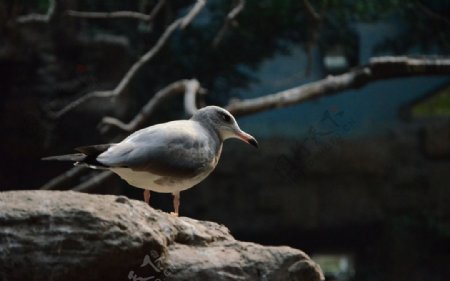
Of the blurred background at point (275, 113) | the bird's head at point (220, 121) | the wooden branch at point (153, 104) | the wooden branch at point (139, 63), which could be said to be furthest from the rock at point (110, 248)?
the blurred background at point (275, 113)

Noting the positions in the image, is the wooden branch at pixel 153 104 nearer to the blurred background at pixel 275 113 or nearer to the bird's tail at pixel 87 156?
the blurred background at pixel 275 113

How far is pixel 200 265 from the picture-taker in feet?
5.65

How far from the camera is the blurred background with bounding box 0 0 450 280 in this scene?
4.87 m

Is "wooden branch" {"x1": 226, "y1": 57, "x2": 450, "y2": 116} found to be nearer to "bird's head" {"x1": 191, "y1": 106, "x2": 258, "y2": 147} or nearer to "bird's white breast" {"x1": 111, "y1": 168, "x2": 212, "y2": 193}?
"bird's head" {"x1": 191, "y1": 106, "x2": 258, "y2": 147}

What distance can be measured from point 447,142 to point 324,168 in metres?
0.90

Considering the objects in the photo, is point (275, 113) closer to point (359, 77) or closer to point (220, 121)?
point (359, 77)

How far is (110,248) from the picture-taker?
161 cm

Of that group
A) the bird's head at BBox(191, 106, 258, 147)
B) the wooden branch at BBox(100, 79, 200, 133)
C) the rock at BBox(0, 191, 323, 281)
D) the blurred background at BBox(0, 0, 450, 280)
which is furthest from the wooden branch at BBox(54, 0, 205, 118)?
the rock at BBox(0, 191, 323, 281)

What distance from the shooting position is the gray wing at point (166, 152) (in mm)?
1727

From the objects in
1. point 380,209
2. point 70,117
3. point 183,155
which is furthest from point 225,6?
point 183,155

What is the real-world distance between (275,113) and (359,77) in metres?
1.93

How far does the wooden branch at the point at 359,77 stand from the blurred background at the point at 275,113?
78cm

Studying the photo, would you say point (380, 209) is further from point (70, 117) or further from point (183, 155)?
point (183, 155)

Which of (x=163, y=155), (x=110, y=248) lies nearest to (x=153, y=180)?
(x=163, y=155)
